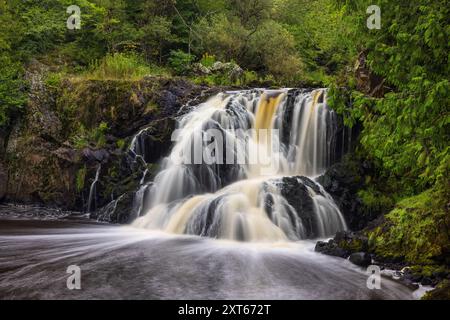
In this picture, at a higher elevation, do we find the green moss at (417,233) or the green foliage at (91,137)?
the green foliage at (91,137)

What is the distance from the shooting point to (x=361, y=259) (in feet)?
24.4

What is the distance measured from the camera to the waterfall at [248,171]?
9.81 meters

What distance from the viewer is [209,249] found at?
848 centimetres

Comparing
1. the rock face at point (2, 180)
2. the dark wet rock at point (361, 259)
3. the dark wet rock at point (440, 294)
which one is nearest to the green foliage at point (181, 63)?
the rock face at point (2, 180)

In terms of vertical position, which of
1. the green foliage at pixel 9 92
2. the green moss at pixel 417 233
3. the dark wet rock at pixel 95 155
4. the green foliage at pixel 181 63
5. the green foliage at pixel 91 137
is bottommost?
the green moss at pixel 417 233

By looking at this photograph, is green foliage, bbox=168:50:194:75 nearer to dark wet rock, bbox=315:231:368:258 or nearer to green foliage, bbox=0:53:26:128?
green foliage, bbox=0:53:26:128

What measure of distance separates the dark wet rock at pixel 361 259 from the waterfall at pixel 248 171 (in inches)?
80.7

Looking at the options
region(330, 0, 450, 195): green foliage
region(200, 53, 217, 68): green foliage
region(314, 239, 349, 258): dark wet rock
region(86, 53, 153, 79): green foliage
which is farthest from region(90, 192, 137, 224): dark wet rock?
region(200, 53, 217, 68): green foliage

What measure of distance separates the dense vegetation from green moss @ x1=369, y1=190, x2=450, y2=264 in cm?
2

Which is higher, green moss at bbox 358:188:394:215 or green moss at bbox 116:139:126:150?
green moss at bbox 116:139:126:150

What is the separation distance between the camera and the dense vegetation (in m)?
6.21

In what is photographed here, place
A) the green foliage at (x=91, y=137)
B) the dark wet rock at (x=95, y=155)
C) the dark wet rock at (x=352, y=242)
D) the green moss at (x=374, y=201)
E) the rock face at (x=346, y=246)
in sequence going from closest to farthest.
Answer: the rock face at (x=346, y=246)
the dark wet rock at (x=352, y=242)
the green moss at (x=374, y=201)
the dark wet rock at (x=95, y=155)
the green foliage at (x=91, y=137)

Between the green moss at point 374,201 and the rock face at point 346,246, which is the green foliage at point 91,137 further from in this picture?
the rock face at point 346,246
